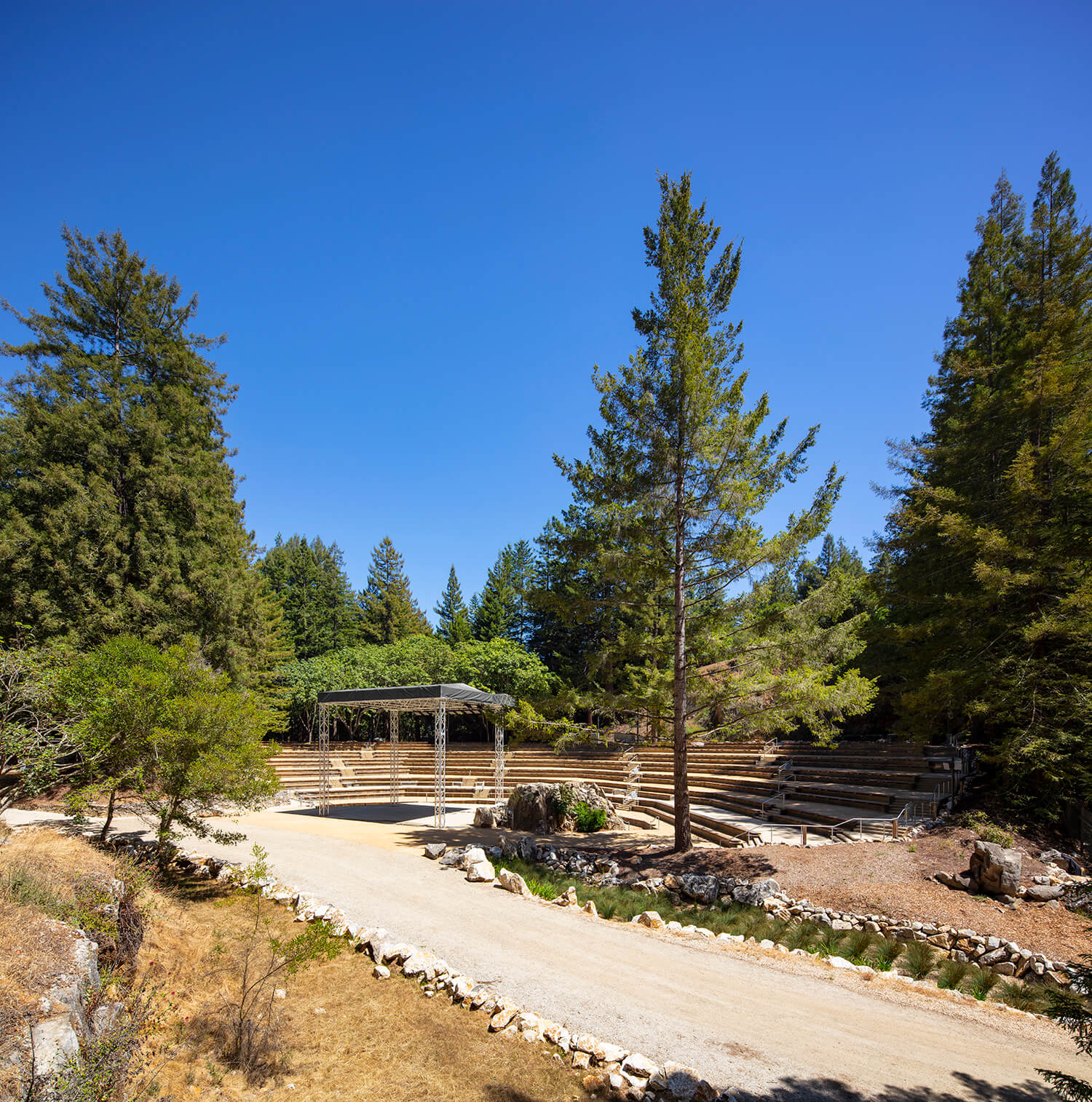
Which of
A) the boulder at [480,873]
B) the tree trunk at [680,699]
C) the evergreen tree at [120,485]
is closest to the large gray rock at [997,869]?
the tree trunk at [680,699]

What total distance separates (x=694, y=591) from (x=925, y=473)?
10.0 m

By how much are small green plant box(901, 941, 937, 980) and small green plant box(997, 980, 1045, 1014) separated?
75cm

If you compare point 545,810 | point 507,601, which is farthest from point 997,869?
point 507,601

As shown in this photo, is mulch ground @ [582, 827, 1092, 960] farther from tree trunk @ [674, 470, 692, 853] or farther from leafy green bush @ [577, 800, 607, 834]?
leafy green bush @ [577, 800, 607, 834]

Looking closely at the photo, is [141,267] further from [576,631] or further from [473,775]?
[576,631]

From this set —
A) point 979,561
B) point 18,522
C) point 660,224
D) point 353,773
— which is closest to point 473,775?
point 353,773

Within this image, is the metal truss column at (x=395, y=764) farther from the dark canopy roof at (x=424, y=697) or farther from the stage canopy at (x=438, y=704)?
the dark canopy roof at (x=424, y=697)

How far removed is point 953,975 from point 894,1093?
3.72 meters

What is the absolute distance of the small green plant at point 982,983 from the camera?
668 centimetres

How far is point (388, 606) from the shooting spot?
51594 millimetres

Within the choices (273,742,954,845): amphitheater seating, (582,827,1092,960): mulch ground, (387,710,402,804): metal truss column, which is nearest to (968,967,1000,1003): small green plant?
(582,827,1092,960): mulch ground

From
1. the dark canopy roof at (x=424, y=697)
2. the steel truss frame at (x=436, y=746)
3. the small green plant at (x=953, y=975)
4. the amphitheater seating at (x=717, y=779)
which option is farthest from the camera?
the steel truss frame at (x=436, y=746)

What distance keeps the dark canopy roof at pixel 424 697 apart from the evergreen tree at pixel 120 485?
446 cm

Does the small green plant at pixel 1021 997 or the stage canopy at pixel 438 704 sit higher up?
the stage canopy at pixel 438 704
